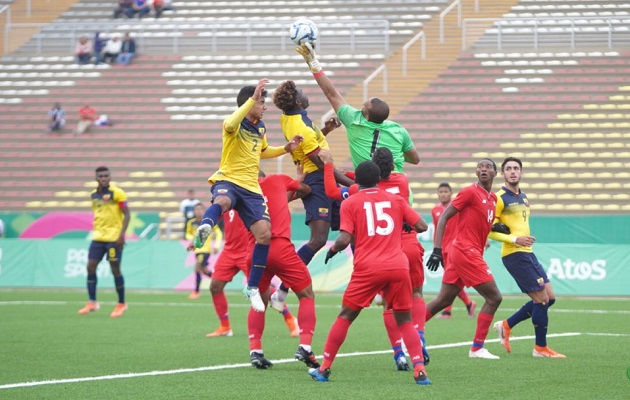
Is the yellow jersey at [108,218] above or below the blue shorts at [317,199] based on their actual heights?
below

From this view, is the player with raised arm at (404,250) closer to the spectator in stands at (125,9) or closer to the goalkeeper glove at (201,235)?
the goalkeeper glove at (201,235)

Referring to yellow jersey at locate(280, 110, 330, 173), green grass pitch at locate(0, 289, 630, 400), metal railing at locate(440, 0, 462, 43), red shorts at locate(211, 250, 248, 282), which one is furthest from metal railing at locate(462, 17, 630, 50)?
yellow jersey at locate(280, 110, 330, 173)

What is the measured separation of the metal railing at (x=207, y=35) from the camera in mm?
34375

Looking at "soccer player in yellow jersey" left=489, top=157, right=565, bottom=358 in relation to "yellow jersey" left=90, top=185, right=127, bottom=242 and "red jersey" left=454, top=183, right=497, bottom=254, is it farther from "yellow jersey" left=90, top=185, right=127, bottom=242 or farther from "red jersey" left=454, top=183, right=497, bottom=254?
"yellow jersey" left=90, top=185, right=127, bottom=242

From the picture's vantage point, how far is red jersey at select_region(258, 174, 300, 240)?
10727 millimetres

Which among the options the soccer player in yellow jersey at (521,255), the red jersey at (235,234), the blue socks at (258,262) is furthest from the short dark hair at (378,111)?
the red jersey at (235,234)

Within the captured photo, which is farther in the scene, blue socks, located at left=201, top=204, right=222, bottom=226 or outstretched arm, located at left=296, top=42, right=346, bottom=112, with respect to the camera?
outstretched arm, located at left=296, top=42, right=346, bottom=112

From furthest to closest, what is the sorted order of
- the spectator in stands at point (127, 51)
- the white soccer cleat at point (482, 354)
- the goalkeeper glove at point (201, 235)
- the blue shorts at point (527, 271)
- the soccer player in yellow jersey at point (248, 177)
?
the spectator in stands at point (127, 51)
the blue shorts at point (527, 271)
the white soccer cleat at point (482, 354)
the soccer player in yellow jersey at point (248, 177)
the goalkeeper glove at point (201, 235)

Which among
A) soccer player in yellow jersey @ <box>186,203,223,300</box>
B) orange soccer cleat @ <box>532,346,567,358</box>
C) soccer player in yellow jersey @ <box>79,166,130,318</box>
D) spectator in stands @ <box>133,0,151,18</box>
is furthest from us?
spectator in stands @ <box>133,0,151,18</box>

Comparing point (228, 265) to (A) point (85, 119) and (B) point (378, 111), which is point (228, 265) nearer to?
(B) point (378, 111)

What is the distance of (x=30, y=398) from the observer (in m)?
8.28

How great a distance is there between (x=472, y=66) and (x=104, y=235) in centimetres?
1759

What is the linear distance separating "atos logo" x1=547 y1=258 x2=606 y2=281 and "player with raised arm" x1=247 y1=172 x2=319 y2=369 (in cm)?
1276

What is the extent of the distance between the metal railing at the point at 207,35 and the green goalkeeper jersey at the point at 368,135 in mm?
23106
